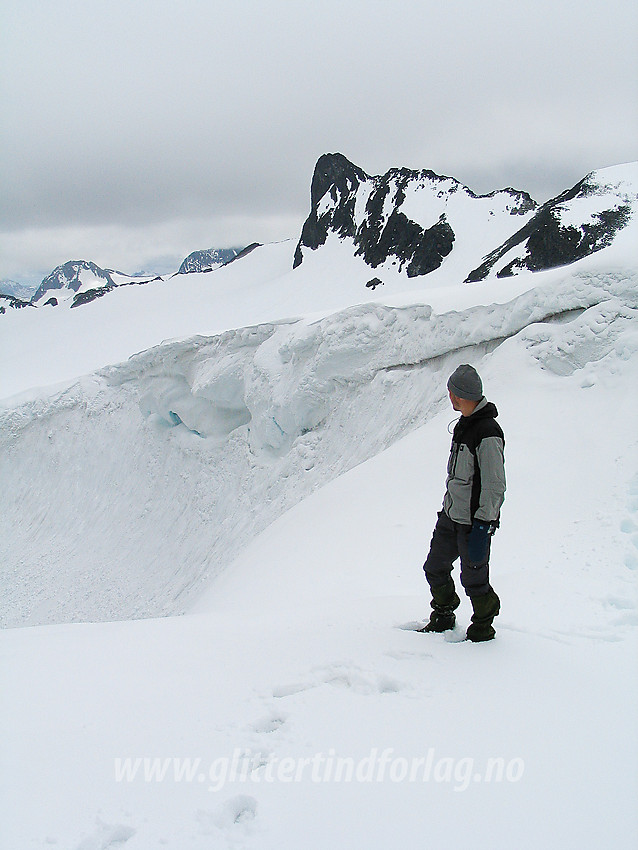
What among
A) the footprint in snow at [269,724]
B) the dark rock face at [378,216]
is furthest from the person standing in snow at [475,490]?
the dark rock face at [378,216]

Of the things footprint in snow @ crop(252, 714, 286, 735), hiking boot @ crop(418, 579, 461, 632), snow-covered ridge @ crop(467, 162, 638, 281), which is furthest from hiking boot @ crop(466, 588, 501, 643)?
snow-covered ridge @ crop(467, 162, 638, 281)

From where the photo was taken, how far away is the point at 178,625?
514cm

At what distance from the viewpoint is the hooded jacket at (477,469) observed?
376 cm

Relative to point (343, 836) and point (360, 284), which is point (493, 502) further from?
point (360, 284)

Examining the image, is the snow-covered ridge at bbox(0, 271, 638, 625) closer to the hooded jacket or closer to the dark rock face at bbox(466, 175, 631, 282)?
the hooded jacket

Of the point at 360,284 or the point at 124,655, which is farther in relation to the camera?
the point at 360,284

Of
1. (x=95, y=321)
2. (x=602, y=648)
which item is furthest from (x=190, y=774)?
(x=95, y=321)

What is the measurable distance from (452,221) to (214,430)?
1997 inches

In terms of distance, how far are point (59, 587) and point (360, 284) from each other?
46640mm

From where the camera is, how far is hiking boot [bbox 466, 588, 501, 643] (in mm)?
3916

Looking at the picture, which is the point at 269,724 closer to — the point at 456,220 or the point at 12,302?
the point at 456,220

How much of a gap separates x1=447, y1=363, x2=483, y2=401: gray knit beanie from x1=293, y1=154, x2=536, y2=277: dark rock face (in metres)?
53.2

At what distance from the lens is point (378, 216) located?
6544cm

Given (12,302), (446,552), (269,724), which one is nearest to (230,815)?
(269,724)
